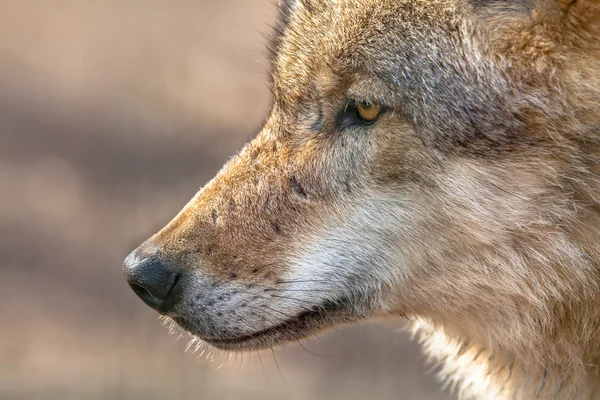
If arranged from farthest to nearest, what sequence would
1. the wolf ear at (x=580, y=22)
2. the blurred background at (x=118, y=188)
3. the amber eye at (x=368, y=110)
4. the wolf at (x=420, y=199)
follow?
the blurred background at (x=118, y=188) → the amber eye at (x=368, y=110) → the wolf at (x=420, y=199) → the wolf ear at (x=580, y=22)

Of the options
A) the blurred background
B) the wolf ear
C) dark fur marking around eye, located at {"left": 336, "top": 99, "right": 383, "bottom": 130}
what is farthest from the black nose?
the blurred background

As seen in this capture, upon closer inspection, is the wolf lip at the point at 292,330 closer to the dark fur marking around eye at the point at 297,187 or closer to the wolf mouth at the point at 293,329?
the wolf mouth at the point at 293,329

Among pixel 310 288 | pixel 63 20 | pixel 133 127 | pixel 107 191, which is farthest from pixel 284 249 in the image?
pixel 63 20

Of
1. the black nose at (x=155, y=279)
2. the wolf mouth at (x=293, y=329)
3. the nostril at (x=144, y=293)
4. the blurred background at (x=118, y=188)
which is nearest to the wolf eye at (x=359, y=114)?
the wolf mouth at (x=293, y=329)

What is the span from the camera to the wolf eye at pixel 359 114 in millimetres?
2984

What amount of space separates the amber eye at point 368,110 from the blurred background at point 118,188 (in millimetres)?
2009

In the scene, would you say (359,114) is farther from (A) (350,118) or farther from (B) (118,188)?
(B) (118,188)

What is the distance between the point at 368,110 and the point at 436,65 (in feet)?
0.88

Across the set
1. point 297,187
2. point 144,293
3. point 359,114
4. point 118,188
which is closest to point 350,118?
point 359,114

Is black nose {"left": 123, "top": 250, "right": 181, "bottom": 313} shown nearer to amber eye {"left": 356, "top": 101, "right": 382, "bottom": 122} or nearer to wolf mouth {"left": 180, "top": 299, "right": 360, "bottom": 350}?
wolf mouth {"left": 180, "top": 299, "right": 360, "bottom": 350}

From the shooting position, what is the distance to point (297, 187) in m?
3.14

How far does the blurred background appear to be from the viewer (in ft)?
22.3

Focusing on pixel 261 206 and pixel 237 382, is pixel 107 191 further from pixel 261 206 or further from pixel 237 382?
pixel 261 206

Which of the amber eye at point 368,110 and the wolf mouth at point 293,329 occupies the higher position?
the amber eye at point 368,110
